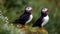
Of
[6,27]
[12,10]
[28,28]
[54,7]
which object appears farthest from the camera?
[54,7]

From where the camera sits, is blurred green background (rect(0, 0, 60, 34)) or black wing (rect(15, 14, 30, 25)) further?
blurred green background (rect(0, 0, 60, 34))

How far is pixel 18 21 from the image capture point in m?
10.7

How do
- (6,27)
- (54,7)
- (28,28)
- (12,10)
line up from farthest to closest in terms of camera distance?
(54,7) → (12,10) → (28,28) → (6,27)

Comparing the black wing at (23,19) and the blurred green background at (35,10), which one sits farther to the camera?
the blurred green background at (35,10)

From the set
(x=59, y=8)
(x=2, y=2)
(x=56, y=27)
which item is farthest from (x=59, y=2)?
(x=2, y=2)

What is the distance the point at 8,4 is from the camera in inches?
612

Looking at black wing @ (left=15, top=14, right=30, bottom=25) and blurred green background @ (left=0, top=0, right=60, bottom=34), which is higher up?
black wing @ (left=15, top=14, right=30, bottom=25)

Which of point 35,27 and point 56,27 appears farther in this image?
point 56,27

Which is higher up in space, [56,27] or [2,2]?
[2,2]

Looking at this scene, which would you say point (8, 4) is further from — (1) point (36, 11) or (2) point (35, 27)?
(2) point (35, 27)

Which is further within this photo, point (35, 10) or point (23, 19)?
point (35, 10)

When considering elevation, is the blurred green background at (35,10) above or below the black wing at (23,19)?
below

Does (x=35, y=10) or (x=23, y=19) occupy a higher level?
(x=23, y=19)

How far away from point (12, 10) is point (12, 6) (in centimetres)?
36
